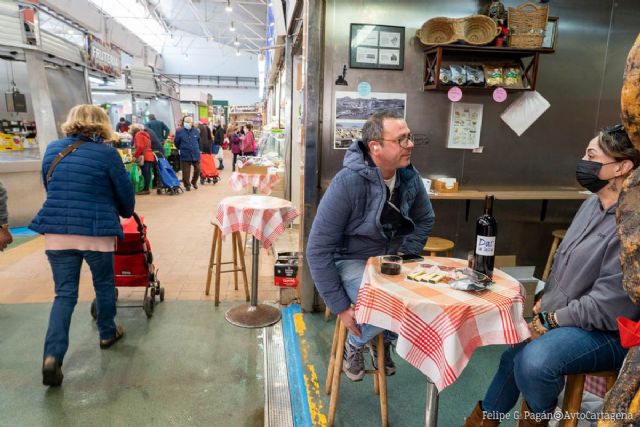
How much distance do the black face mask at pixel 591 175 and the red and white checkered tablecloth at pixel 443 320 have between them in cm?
69

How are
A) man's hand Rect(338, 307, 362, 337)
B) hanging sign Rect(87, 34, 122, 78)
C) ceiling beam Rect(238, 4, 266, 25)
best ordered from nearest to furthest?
man's hand Rect(338, 307, 362, 337) < hanging sign Rect(87, 34, 122, 78) < ceiling beam Rect(238, 4, 266, 25)

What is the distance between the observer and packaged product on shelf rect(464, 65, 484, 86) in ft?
11.2

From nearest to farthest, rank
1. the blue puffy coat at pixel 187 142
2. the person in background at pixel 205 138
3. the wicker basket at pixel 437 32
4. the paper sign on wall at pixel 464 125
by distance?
1. the wicker basket at pixel 437 32
2. the paper sign on wall at pixel 464 125
3. the blue puffy coat at pixel 187 142
4. the person in background at pixel 205 138

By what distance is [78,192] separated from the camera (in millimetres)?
2527

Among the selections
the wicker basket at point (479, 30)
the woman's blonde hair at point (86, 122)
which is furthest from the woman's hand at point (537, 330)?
the woman's blonde hair at point (86, 122)

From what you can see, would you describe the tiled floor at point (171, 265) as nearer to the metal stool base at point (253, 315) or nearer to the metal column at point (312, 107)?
the metal stool base at point (253, 315)

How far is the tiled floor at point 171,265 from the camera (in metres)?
3.90

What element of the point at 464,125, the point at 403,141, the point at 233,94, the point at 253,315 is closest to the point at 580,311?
the point at 403,141

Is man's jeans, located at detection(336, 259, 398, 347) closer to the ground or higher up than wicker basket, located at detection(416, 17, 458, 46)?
closer to the ground

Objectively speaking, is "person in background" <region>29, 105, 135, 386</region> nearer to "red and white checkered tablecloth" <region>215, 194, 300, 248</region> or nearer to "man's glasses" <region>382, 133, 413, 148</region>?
"red and white checkered tablecloth" <region>215, 194, 300, 248</region>

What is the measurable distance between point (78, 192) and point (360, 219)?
1.71 m

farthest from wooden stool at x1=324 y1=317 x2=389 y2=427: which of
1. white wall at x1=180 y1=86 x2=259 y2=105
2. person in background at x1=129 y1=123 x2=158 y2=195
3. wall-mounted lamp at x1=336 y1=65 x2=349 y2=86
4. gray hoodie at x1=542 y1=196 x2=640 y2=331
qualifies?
white wall at x1=180 y1=86 x2=259 y2=105

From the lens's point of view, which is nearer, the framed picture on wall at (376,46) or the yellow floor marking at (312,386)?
the yellow floor marking at (312,386)

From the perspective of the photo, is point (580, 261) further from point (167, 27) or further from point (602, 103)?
point (167, 27)
